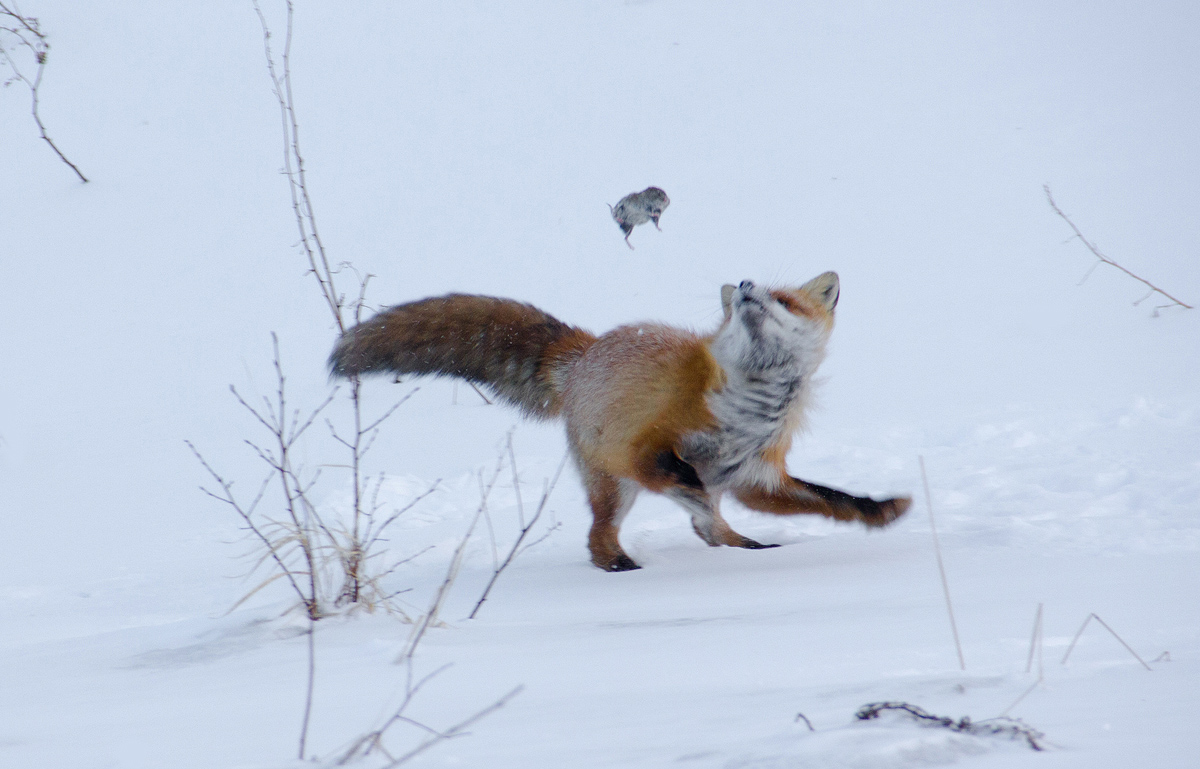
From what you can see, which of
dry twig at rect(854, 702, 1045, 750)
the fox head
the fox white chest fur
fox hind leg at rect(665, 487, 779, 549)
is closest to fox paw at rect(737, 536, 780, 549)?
fox hind leg at rect(665, 487, 779, 549)

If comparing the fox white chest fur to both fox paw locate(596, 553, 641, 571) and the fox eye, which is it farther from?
fox paw locate(596, 553, 641, 571)

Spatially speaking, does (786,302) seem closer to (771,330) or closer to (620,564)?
(771,330)

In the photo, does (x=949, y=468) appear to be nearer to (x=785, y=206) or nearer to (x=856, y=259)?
(x=856, y=259)

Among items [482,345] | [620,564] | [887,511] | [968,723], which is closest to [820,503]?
[887,511]

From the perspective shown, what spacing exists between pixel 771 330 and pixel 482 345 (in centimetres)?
156

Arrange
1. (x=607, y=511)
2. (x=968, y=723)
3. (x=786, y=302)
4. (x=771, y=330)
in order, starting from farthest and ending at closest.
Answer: (x=607, y=511), (x=786, y=302), (x=771, y=330), (x=968, y=723)

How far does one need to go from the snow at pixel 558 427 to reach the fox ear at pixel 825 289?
525 millimetres

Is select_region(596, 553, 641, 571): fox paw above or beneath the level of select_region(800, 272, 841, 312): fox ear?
beneath

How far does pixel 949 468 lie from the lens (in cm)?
489

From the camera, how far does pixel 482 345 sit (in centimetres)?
483

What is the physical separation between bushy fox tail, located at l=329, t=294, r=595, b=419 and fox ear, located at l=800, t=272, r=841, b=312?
1152 mm

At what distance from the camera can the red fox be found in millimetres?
4000

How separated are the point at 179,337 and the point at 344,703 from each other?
25.9 feet

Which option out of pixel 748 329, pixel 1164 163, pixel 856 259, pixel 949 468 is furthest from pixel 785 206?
pixel 748 329
